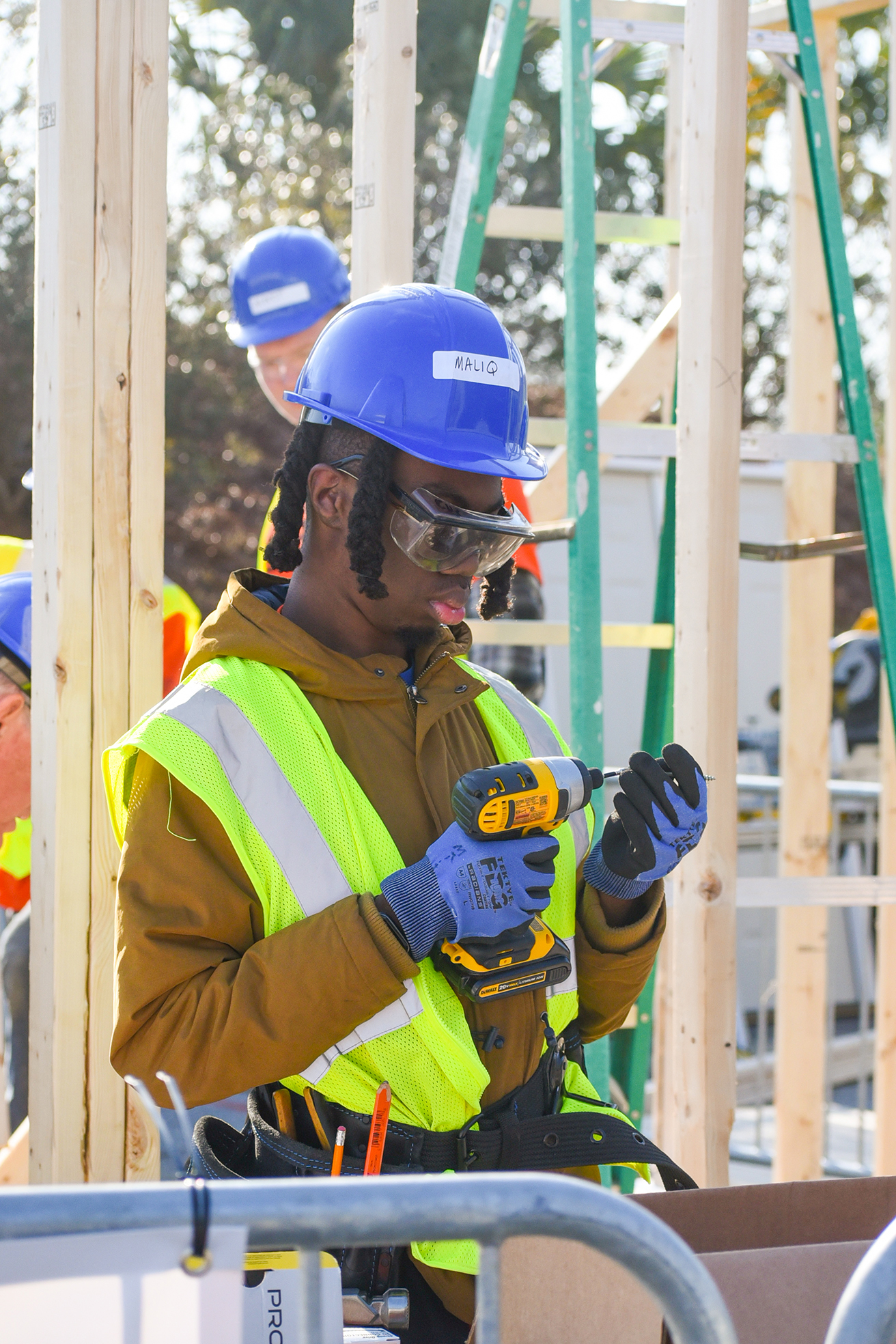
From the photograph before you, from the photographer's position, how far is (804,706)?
189 inches

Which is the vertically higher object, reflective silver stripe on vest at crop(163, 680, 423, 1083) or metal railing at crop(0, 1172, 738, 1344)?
reflective silver stripe on vest at crop(163, 680, 423, 1083)

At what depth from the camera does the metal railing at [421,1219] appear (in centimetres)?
102

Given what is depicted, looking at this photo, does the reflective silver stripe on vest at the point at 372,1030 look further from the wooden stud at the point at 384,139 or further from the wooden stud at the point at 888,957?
the wooden stud at the point at 888,957

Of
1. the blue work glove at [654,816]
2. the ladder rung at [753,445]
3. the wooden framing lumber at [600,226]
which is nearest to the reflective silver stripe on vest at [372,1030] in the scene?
the blue work glove at [654,816]

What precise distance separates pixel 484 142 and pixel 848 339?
3.59 ft

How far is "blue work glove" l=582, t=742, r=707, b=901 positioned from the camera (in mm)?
2053

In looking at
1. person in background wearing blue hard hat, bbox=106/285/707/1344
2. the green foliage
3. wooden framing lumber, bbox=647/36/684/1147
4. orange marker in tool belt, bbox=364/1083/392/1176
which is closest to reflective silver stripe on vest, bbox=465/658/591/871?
person in background wearing blue hard hat, bbox=106/285/707/1344

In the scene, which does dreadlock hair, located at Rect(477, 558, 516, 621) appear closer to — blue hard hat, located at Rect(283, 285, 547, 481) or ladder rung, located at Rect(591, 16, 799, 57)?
blue hard hat, located at Rect(283, 285, 547, 481)

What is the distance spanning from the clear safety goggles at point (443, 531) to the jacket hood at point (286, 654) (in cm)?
18

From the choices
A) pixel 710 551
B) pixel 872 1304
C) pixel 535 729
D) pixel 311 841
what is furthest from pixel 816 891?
pixel 872 1304

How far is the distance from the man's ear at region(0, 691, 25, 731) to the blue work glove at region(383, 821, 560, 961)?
1.61m

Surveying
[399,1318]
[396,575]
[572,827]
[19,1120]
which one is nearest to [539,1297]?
[399,1318]

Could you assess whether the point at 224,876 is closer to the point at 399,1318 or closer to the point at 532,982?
the point at 532,982

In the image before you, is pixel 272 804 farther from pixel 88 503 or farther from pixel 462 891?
pixel 88 503
